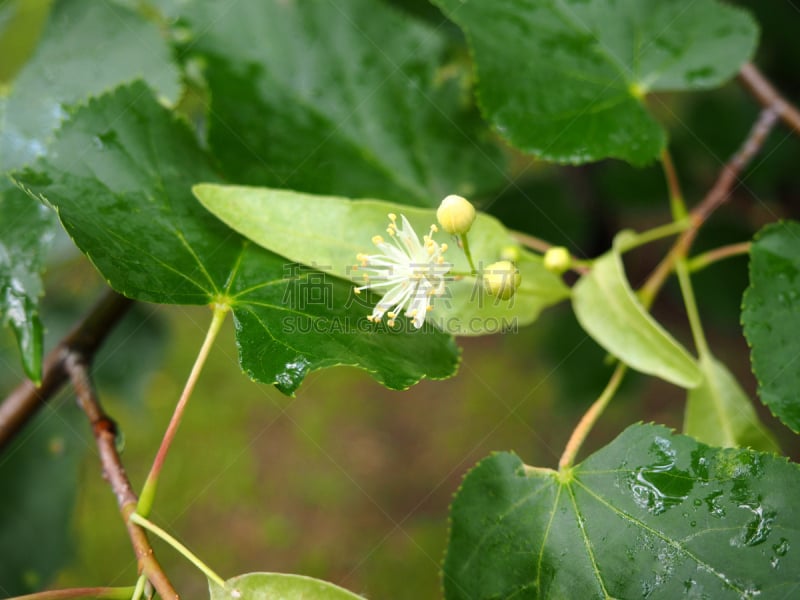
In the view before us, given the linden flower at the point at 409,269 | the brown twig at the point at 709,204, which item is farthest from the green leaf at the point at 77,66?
the brown twig at the point at 709,204

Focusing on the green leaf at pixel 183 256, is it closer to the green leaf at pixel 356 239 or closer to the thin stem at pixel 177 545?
the green leaf at pixel 356 239

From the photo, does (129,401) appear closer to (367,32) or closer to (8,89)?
(8,89)

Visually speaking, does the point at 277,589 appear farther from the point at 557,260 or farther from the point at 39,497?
the point at 39,497

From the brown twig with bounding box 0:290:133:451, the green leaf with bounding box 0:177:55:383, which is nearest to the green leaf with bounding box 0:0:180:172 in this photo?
the green leaf with bounding box 0:177:55:383

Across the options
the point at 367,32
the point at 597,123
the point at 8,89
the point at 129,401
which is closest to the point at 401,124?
the point at 367,32

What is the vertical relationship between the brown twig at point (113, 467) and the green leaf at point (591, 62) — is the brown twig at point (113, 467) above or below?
below

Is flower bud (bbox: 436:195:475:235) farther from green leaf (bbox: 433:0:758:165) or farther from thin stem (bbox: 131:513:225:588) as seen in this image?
thin stem (bbox: 131:513:225:588)

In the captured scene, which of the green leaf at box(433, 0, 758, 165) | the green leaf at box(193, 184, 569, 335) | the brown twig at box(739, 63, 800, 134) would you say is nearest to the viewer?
the green leaf at box(193, 184, 569, 335)
